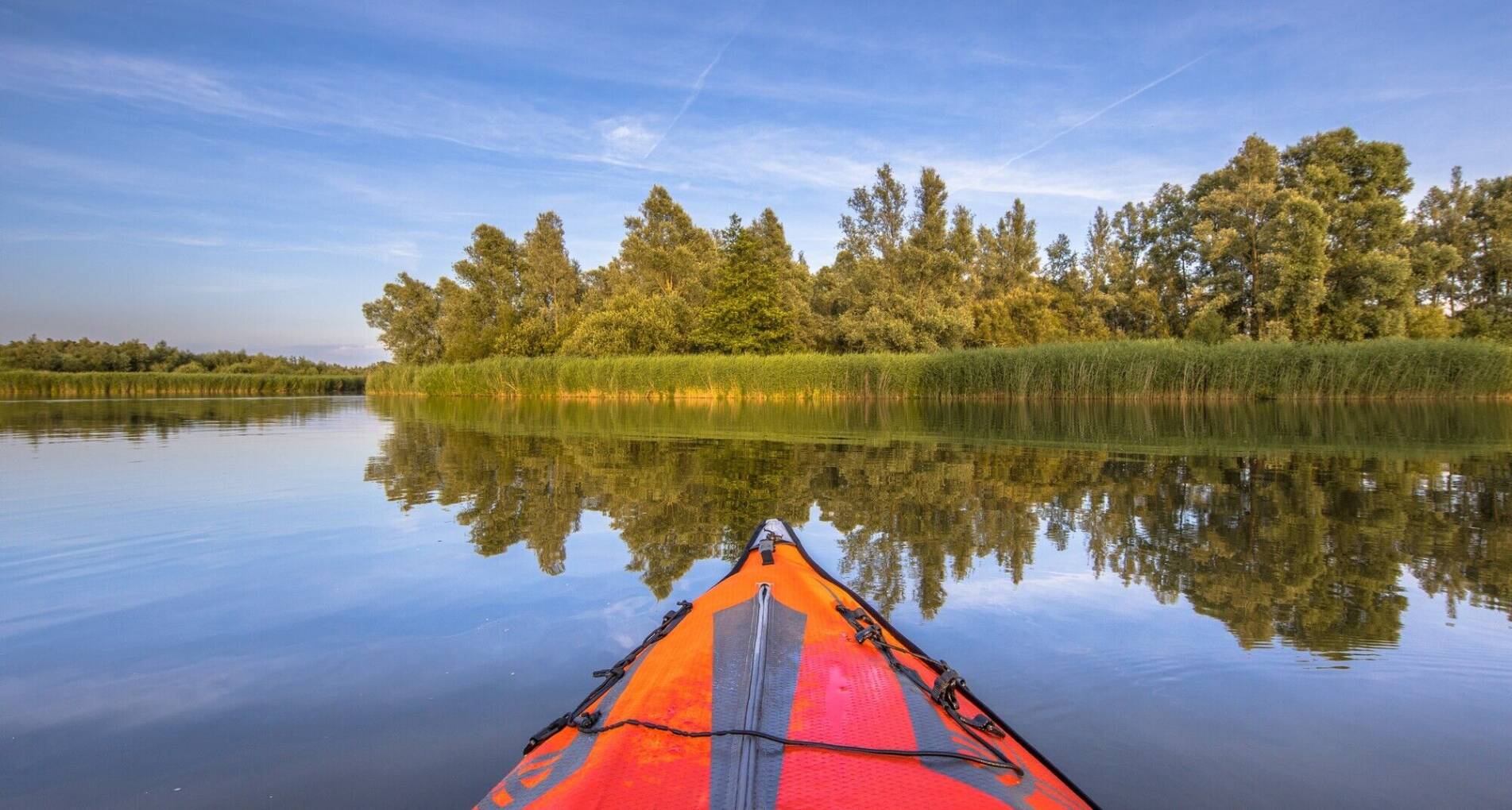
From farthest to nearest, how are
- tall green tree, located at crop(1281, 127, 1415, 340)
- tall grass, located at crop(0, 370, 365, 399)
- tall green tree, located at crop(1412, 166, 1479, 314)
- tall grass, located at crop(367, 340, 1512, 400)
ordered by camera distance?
tall grass, located at crop(0, 370, 365, 399)
tall green tree, located at crop(1412, 166, 1479, 314)
tall green tree, located at crop(1281, 127, 1415, 340)
tall grass, located at crop(367, 340, 1512, 400)

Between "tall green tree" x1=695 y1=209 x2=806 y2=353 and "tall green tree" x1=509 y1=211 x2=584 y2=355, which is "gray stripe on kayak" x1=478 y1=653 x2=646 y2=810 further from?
"tall green tree" x1=509 y1=211 x2=584 y2=355

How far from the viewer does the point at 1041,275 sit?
48.3m

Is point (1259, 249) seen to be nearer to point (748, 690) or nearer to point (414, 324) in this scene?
point (748, 690)

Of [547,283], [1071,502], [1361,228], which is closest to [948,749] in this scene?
[1071,502]

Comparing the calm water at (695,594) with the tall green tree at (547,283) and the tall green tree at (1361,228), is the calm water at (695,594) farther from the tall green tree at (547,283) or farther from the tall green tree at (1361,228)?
the tall green tree at (547,283)

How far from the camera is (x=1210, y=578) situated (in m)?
4.41

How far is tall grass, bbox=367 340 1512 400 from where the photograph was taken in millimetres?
23250

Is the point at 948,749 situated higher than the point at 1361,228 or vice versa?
the point at 1361,228

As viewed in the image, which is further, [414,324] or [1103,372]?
[414,324]

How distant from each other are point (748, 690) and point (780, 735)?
210mm

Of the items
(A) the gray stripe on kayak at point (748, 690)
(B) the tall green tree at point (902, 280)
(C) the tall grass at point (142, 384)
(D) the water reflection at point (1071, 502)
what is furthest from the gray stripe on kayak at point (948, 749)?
(C) the tall grass at point (142, 384)

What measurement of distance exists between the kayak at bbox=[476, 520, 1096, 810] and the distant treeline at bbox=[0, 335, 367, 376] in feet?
188

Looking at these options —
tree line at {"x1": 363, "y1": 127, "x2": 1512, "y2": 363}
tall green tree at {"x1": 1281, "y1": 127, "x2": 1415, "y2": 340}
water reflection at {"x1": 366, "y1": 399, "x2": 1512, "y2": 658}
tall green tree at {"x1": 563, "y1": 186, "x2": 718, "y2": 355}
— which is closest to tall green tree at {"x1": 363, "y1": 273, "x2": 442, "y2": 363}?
tree line at {"x1": 363, "y1": 127, "x2": 1512, "y2": 363}

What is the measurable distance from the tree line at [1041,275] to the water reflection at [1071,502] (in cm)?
1821
